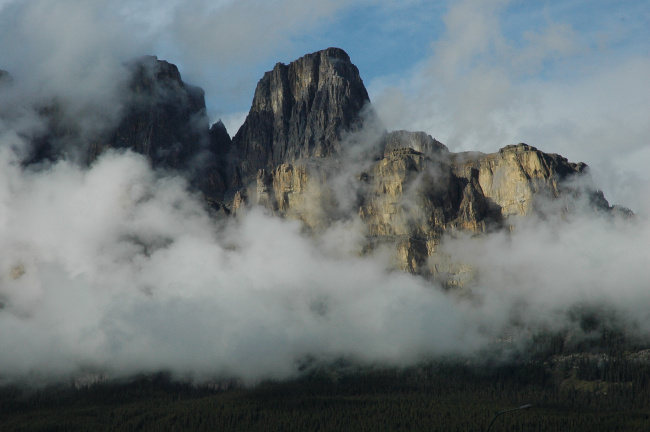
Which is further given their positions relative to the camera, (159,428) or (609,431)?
(159,428)

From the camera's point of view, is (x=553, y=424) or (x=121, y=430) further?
(x=121, y=430)

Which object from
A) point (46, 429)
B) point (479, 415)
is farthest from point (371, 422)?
point (46, 429)

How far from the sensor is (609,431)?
180125 millimetres

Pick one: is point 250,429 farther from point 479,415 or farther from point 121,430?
point 479,415

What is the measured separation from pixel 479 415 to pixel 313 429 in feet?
118

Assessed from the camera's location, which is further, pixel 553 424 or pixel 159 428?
pixel 159 428

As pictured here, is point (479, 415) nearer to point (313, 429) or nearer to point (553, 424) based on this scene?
point (553, 424)

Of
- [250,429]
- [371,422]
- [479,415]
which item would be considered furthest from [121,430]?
[479,415]

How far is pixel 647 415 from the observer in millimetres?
190500

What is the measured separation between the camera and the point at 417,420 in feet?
623

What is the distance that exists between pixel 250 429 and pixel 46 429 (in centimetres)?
4681

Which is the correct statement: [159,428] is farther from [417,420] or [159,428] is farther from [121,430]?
[417,420]

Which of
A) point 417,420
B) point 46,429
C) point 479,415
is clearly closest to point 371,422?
point 417,420

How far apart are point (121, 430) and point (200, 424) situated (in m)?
17.9
